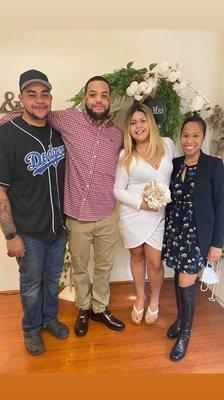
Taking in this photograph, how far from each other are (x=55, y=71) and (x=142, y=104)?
0.91 metres

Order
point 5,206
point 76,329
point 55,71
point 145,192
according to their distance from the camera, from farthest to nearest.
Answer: point 55,71
point 76,329
point 145,192
point 5,206

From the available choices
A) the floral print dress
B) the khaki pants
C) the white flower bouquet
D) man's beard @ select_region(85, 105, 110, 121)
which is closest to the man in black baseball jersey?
the khaki pants

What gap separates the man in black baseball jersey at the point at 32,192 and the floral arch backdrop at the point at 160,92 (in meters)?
0.51

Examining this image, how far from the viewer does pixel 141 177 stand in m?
2.21

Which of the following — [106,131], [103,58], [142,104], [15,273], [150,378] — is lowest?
[150,378]

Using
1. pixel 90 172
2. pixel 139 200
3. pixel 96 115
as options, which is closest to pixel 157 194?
pixel 139 200

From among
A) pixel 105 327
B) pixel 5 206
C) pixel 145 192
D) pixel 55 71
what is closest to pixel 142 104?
pixel 145 192

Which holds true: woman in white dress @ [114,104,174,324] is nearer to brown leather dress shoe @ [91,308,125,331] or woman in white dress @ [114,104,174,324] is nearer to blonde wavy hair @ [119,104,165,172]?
blonde wavy hair @ [119,104,165,172]

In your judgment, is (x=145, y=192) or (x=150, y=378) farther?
(x=145, y=192)

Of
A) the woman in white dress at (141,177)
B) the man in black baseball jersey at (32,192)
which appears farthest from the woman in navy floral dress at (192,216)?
the man in black baseball jersey at (32,192)

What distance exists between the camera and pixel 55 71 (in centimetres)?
265

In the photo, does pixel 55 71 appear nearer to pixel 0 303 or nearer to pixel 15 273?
pixel 15 273

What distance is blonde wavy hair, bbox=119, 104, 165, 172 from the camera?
2.19m

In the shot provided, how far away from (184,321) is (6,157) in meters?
1.64
